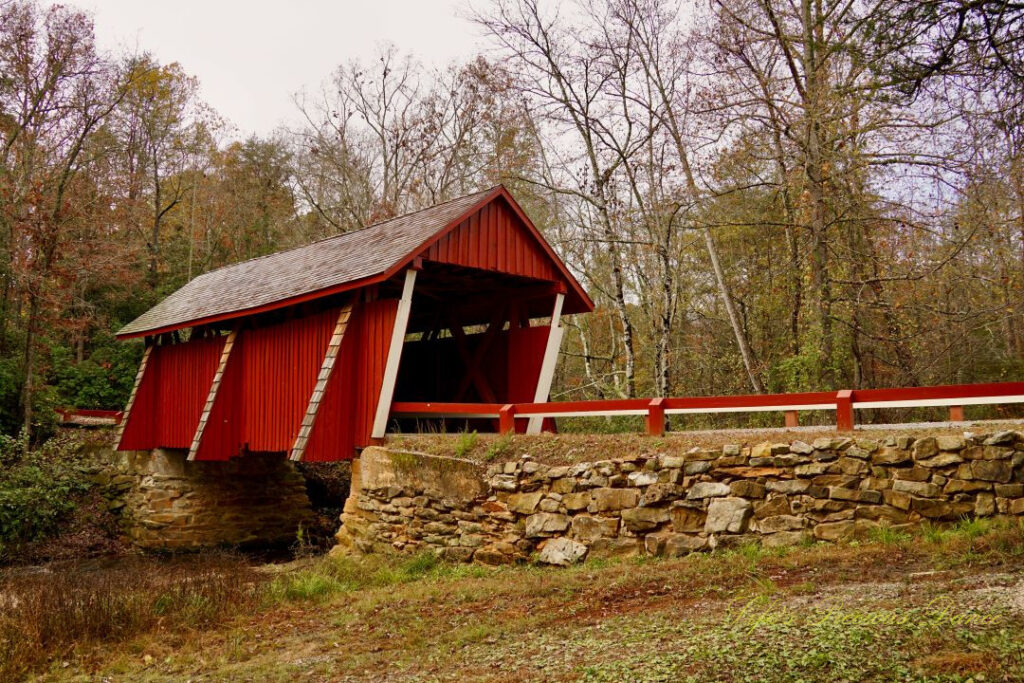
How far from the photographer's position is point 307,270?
13.0 m

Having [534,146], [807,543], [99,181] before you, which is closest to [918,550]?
[807,543]

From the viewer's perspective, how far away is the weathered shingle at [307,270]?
36.4 feet

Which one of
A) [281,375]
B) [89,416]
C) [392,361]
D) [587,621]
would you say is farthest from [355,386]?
[89,416]

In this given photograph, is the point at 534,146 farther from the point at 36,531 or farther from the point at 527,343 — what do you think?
the point at 36,531

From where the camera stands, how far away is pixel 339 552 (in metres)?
10.8

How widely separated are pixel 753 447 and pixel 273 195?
26024mm

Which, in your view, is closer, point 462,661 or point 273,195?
point 462,661

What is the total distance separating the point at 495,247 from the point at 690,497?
5450 mm

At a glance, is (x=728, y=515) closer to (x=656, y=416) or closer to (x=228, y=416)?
(x=656, y=416)

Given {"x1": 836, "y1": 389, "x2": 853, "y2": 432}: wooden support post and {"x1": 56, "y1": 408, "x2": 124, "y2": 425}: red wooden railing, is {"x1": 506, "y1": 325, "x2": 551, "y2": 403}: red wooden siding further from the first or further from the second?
{"x1": 56, "y1": 408, "x2": 124, "y2": 425}: red wooden railing

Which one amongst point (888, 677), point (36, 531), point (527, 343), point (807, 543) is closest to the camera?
point (888, 677)

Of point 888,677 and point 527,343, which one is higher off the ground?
point 527,343

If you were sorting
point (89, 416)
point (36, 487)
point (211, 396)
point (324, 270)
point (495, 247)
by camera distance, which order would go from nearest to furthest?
point (495, 247) < point (324, 270) < point (211, 396) < point (36, 487) < point (89, 416)

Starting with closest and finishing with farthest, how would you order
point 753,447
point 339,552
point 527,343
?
point 753,447, point 339,552, point 527,343
